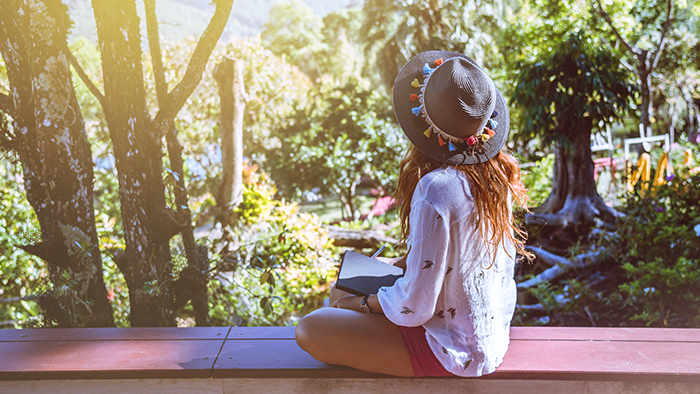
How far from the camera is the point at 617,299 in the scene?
3.13m

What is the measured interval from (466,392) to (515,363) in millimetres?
192

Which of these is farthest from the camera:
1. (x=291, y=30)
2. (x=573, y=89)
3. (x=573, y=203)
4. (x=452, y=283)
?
(x=291, y=30)

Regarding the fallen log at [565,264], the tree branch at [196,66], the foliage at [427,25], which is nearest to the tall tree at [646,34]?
the foliage at [427,25]

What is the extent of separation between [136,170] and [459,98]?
164 cm

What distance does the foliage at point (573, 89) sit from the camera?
423 cm

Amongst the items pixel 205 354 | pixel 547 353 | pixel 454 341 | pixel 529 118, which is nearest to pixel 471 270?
pixel 454 341

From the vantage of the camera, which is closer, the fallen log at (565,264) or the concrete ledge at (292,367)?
the concrete ledge at (292,367)

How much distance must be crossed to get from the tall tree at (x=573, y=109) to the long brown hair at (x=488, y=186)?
335 cm

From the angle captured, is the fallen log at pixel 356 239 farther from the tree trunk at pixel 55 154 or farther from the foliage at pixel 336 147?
the tree trunk at pixel 55 154

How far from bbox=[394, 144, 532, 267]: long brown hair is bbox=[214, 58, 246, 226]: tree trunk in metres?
2.33

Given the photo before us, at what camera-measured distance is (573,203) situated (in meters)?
4.95

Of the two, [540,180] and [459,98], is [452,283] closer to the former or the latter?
[459,98]

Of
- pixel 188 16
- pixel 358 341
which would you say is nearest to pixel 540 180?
pixel 188 16

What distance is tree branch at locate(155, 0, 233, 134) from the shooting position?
2205mm
